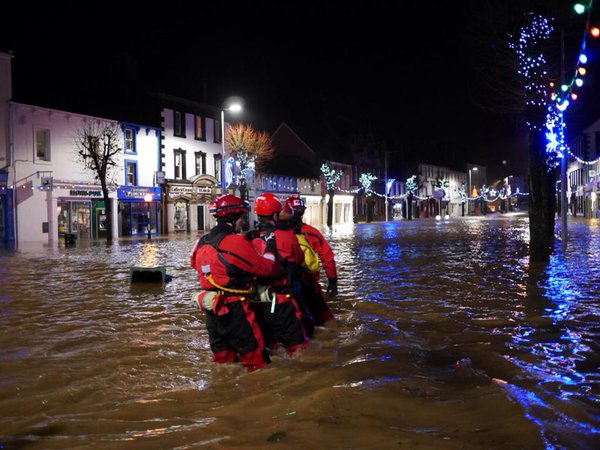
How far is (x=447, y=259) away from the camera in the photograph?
17766 mm

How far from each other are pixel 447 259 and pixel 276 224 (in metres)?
12.4

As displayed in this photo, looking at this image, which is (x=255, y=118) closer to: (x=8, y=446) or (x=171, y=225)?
(x=171, y=225)

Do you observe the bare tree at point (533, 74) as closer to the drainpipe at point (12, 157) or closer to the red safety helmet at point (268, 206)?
the red safety helmet at point (268, 206)

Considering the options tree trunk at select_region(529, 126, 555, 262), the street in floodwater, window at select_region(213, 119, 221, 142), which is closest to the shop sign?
window at select_region(213, 119, 221, 142)

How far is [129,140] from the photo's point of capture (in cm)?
3778

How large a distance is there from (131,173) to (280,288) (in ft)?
112

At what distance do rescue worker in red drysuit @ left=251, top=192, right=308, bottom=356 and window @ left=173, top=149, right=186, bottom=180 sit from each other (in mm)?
36765

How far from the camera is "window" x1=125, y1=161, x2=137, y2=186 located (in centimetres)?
3766

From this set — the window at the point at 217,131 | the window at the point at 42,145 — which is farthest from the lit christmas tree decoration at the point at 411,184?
the window at the point at 42,145

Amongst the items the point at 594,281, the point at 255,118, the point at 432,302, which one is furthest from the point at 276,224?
the point at 255,118

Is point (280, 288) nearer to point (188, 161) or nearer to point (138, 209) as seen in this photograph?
point (138, 209)

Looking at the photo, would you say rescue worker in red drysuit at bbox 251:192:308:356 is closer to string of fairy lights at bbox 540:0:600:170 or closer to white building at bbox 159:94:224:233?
string of fairy lights at bbox 540:0:600:170

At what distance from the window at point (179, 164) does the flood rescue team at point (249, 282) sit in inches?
1451

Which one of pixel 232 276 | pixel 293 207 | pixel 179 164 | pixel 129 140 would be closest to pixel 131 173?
pixel 129 140
